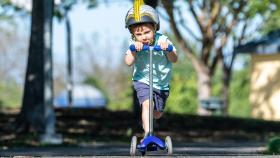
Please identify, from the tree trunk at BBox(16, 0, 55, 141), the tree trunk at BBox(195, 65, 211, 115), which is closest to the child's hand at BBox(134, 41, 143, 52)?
the tree trunk at BBox(16, 0, 55, 141)

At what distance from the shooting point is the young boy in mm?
8555

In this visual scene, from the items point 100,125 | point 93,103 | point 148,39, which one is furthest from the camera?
point 93,103

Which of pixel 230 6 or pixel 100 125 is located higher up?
pixel 230 6

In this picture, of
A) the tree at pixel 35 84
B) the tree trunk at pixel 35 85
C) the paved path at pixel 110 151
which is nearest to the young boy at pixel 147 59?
the paved path at pixel 110 151

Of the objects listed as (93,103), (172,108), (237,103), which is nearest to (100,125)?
(172,108)

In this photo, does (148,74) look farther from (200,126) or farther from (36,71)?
(200,126)

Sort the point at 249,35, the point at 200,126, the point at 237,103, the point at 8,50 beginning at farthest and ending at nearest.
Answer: the point at 8,50
the point at 237,103
the point at 249,35
the point at 200,126

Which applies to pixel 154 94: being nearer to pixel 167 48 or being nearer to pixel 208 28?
pixel 167 48

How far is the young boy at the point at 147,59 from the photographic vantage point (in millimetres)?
8555

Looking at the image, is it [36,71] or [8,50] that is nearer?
[36,71]

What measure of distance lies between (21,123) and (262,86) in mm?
17442

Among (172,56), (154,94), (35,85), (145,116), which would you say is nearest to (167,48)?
(172,56)

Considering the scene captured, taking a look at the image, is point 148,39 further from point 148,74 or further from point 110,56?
point 110,56

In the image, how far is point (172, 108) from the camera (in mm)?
42875
